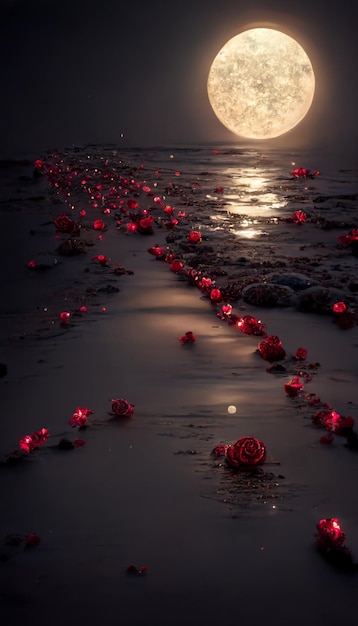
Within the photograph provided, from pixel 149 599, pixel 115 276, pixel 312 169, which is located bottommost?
pixel 149 599

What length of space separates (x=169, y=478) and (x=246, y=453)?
45cm

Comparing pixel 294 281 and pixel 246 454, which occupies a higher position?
pixel 294 281

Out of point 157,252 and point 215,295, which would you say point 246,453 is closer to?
point 215,295

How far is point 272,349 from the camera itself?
18.7 ft

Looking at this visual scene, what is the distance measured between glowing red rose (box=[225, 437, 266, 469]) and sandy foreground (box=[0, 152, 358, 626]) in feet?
0.30

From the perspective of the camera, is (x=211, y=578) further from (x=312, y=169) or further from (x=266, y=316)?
(x=312, y=169)

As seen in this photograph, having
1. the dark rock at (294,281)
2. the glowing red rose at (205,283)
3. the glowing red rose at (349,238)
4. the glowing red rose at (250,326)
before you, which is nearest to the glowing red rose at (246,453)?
the glowing red rose at (250,326)

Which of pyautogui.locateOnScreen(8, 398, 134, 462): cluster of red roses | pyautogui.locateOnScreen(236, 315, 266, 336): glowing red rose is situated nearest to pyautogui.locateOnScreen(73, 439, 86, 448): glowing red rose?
pyautogui.locateOnScreen(8, 398, 134, 462): cluster of red roses

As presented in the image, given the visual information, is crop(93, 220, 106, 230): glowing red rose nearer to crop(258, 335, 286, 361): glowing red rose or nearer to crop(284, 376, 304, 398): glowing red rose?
crop(258, 335, 286, 361): glowing red rose

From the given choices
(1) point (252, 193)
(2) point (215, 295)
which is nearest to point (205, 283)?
(2) point (215, 295)

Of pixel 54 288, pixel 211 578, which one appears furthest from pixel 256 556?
pixel 54 288

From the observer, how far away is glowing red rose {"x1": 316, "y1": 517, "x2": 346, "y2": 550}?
3.41 meters

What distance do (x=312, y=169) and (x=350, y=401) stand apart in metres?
12.3

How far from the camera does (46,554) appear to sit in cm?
345
